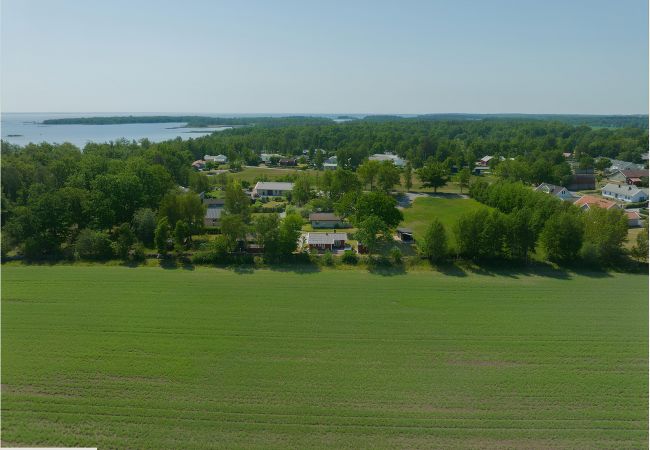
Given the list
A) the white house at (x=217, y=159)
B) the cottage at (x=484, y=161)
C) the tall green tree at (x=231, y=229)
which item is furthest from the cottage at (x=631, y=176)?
the white house at (x=217, y=159)

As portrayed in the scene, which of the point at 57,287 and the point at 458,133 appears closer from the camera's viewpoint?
the point at 57,287

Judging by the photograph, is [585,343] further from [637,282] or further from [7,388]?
[7,388]

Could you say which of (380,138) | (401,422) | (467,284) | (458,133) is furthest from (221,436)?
(458,133)

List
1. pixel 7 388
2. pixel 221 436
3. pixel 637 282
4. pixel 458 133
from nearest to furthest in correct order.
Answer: pixel 221 436, pixel 7 388, pixel 637 282, pixel 458 133

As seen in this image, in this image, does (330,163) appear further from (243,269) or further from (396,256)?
(243,269)

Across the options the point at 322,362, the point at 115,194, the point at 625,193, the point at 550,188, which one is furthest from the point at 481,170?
the point at 322,362

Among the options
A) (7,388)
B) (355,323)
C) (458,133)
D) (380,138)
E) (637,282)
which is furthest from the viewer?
(458,133)

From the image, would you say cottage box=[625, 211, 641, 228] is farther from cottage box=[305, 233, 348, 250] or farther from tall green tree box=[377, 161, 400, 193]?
cottage box=[305, 233, 348, 250]

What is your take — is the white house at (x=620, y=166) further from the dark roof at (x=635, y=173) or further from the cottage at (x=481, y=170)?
the cottage at (x=481, y=170)
